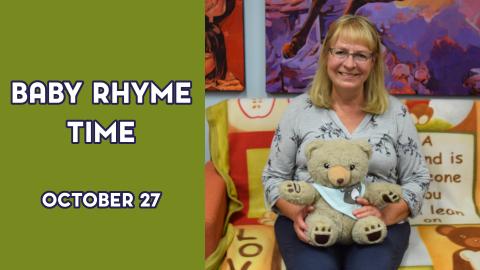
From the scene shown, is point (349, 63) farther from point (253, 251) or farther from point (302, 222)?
point (253, 251)

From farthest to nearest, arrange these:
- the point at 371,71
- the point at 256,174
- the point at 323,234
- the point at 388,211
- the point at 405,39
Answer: the point at 405,39, the point at 256,174, the point at 371,71, the point at 388,211, the point at 323,234

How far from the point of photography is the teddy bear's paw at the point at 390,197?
1352mm

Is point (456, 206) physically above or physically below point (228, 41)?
below

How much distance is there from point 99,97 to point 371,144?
747mm

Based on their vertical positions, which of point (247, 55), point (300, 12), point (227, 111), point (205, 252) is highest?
point (300, 12)

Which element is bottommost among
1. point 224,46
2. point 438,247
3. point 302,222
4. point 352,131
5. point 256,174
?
point 438,247

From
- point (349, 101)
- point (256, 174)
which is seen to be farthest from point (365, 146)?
point (256, 174)

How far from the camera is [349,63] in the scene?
4.75 feet

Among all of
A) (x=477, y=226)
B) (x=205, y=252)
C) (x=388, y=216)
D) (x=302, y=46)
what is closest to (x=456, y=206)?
(x=477, y=226)

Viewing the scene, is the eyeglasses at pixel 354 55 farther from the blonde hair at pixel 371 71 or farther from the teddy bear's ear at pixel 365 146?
the teddy bear's ear at pixel 365 146

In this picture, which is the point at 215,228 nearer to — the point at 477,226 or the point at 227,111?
the point at 227,111

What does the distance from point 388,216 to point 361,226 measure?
144 millimetres

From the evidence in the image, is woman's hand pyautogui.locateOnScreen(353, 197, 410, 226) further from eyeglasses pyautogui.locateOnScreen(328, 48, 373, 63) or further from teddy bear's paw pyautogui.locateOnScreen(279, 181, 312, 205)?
eyeglasses pyautogui.locateOnScreen(328, 48, 373, 63)

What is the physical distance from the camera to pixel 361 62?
57.4 inches
